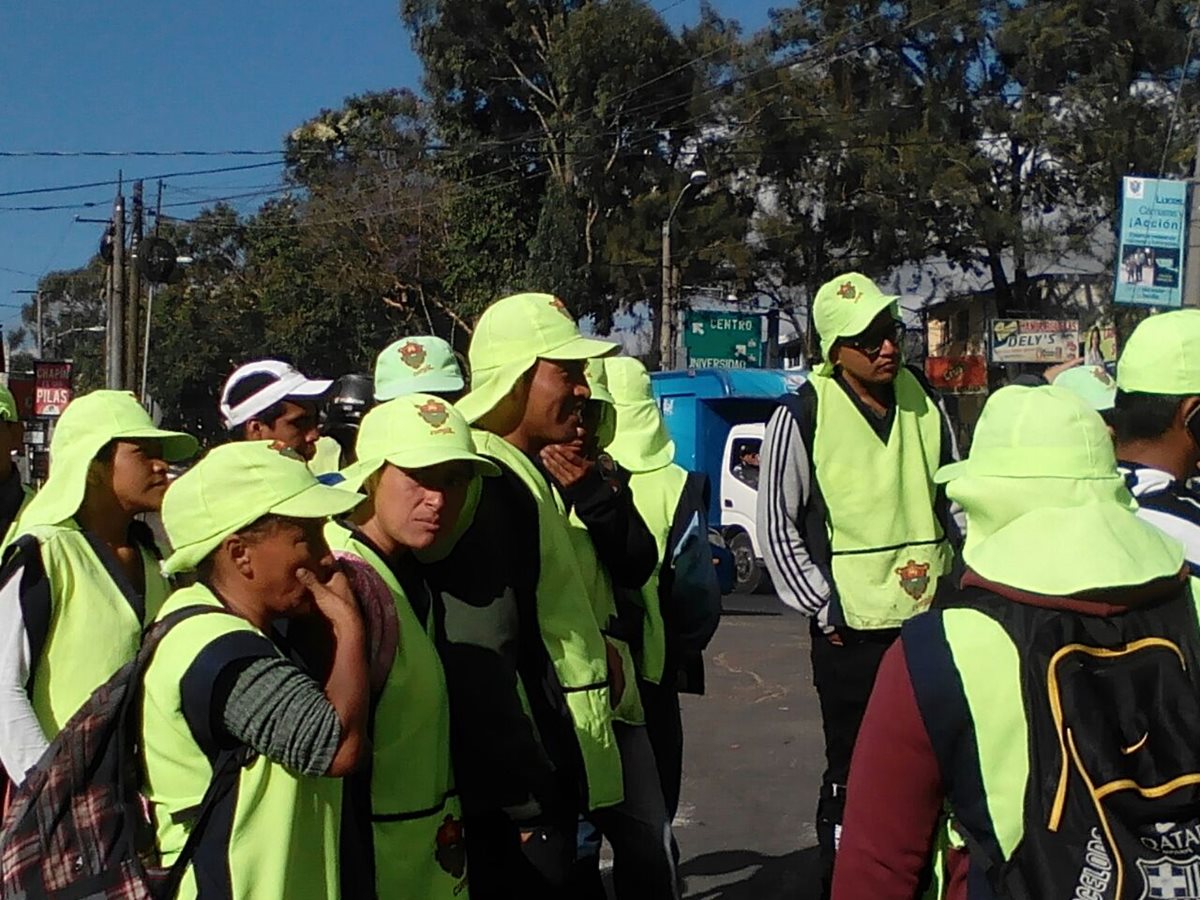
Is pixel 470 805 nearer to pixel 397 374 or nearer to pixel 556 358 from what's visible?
pixel 556 358

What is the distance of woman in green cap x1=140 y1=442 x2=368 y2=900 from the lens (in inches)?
95.0

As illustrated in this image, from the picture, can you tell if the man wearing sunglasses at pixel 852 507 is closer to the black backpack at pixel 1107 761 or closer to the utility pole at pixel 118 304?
the black backpack at pixel 1107 761

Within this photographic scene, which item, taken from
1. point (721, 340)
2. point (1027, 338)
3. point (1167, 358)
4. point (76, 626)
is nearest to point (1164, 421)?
point (1167, 358)

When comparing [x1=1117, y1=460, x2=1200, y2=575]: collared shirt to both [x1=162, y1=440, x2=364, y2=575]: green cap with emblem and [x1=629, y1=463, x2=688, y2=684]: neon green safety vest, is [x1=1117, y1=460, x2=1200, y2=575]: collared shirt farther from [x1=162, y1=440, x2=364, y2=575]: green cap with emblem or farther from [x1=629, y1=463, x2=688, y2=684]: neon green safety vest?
[x1=629, y1=463, x2=688, y2=684]: neon green safety vest

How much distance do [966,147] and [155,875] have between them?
31537mm

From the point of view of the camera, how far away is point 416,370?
13.0ft

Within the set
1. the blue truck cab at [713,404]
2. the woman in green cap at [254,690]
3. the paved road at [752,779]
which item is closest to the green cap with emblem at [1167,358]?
the woman in green cap at [254,690]

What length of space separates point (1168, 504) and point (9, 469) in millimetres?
3440

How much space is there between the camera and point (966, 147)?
1250 inches

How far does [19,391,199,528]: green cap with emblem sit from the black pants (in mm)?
2022

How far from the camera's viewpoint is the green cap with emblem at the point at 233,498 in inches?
101

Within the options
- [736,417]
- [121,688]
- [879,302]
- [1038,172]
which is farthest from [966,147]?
[121,688]

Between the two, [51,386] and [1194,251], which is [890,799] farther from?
[51,386]

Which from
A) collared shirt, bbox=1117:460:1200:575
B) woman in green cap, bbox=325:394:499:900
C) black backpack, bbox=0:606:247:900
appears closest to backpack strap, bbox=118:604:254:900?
black backpack, bbox=0:606:247:900
